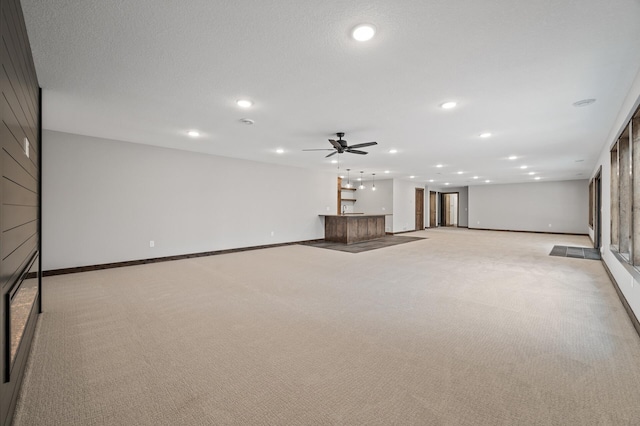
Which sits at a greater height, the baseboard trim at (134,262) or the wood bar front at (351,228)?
the wood bar front at (351,228)

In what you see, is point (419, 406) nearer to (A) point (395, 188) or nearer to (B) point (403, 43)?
(B) point (403, 43)

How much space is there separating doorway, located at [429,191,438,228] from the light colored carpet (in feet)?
37.2

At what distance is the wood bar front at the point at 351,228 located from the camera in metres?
8.78

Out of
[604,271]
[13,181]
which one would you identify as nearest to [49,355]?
[13,181]

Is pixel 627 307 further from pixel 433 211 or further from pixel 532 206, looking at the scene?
pixel 433 211

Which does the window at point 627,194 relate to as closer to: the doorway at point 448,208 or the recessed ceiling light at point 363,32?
the recessed ceiling light at point 363,32

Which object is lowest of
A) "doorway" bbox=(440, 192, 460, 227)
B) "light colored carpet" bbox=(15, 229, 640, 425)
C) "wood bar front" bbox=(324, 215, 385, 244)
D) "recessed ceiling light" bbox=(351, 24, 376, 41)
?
"light colored carpet" bbox=(15, 229, 640, 425)

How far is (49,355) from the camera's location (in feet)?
7.21

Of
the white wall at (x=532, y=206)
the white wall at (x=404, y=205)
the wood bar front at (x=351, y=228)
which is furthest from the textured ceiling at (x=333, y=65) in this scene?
the white wall at (x=532, y=206)

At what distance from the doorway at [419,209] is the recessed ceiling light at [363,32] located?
40.8 feet

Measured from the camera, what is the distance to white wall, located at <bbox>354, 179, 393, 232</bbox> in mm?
11844

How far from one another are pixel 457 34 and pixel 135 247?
6308 mm

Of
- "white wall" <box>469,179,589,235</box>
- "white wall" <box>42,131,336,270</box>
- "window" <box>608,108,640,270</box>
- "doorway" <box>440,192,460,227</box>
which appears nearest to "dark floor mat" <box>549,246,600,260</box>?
"window" <box>608,108,640,270</box>

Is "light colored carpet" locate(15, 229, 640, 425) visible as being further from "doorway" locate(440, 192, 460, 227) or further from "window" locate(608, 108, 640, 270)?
"doorway" locate(440, 192, 460, 227)
